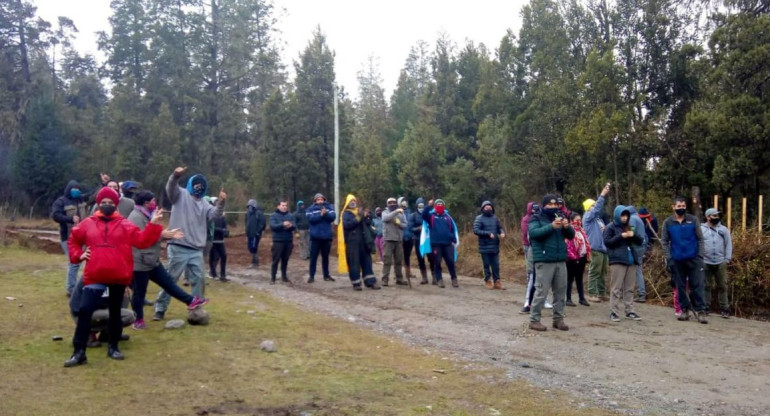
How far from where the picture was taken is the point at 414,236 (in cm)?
1543

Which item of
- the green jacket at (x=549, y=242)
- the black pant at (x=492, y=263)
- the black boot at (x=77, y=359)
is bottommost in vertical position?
the black boot at (x=77, y=359)

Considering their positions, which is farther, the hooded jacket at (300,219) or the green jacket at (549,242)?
the hooded jacket at (300,219)

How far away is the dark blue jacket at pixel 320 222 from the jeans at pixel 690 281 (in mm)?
6854

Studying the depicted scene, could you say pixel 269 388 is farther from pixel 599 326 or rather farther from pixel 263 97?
pixel 263 97

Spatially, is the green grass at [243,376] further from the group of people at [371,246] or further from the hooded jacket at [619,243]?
the hooded jacket at [619,243]

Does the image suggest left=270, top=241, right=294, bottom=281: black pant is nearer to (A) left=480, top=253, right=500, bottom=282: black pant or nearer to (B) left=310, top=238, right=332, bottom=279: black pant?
(B) left=310, top=238, right=332, bottom=279: black pant

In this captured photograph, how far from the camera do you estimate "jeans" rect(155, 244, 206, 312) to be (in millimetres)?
8562

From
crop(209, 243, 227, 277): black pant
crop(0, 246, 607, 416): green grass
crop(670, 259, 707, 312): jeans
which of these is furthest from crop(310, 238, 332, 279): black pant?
crop(670, 259, 707, 312): jeans

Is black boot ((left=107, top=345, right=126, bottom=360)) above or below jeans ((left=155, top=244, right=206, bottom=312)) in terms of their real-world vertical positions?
below

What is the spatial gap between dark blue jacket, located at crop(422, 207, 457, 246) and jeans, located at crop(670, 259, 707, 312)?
15.5 feet

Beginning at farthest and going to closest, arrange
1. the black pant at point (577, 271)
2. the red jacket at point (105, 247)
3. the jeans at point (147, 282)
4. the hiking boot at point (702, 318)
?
the black pant at point (577, 271)
the hiking boot at point (702, 318)
the jeans at point (147, 282)
the red jacket at point (105, 247)

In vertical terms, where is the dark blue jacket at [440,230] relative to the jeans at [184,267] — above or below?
above

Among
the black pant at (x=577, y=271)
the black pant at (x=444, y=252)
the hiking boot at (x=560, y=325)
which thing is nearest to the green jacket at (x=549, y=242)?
the hiking boot at (x=560, y=325)

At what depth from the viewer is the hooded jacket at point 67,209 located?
1047 cm
